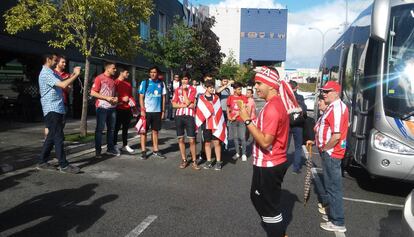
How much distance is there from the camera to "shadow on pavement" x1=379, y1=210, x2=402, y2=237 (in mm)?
4750

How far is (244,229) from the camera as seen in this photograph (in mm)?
4586

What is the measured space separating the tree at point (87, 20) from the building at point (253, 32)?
287 ft

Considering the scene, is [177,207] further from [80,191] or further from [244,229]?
[80,191]

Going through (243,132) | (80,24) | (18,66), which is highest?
(80,24)

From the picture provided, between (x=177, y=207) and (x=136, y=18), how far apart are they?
6967 millimetres

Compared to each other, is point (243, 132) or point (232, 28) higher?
point (232, 28)

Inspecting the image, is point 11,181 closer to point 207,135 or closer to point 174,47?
point 207,135

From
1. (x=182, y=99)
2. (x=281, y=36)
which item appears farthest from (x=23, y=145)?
(x=281, y=36)

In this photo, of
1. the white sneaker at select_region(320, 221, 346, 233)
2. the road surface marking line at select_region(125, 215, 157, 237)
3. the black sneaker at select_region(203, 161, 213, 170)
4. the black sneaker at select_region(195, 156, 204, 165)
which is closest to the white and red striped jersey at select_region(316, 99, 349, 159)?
the white sneaker at select_region(320, 221, 346, 233)

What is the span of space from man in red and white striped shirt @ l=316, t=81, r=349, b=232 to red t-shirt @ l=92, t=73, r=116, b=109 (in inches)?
191

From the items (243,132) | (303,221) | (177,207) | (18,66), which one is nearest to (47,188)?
(177,207)

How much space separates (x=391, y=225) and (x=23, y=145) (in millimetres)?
7527

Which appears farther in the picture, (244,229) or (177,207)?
(177,207)

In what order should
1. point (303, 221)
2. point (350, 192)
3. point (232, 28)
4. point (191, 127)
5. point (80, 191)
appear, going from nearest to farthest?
A: point (303, 221)
point (80, 191)
point (350, 192)
point (191, 127)
point (232, 28)
